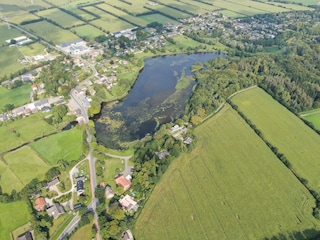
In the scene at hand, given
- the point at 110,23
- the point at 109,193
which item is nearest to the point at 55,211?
the point at 109,193

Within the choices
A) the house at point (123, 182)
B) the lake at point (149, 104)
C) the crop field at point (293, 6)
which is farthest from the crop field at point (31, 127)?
the crop field at point (293, 6)

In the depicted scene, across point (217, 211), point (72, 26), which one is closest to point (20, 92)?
point (72, 26)

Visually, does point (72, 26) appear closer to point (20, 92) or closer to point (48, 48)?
point (48, 48)

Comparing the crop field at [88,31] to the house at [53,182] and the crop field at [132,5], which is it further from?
the house at [53,182]

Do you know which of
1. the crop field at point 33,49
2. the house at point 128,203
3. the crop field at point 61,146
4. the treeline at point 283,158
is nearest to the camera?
the house at point 128,203

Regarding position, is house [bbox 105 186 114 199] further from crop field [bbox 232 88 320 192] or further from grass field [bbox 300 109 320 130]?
grass field [bbox 300 109 320 130]

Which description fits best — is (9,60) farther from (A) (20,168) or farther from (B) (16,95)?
(A) (20,168)
